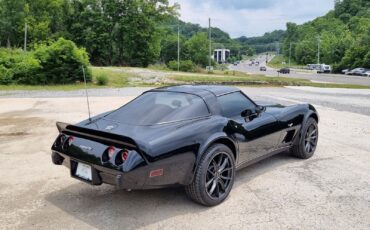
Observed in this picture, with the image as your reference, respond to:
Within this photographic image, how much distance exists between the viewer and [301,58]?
10250 centimetres

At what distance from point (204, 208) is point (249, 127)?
125 cm

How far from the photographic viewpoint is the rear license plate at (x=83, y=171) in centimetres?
366

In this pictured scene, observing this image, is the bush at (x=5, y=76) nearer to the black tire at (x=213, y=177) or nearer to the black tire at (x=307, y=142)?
the black tire at (x=307, y=142)

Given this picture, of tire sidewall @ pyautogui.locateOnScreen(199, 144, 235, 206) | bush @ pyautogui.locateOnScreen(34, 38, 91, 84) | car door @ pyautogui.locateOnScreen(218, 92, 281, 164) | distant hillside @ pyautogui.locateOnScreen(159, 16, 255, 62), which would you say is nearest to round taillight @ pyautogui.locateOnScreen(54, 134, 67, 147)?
tire sidewall @ pyautogui.locateOnScreen(199, 144, 235, 206)

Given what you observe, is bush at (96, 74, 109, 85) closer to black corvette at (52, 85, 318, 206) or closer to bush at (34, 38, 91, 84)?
bush at (34, 38, 91, 84)

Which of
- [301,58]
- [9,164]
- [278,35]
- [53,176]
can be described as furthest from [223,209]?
[278,35]

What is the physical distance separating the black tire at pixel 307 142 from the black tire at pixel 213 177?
6.15 ft

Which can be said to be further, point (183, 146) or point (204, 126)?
point (204, 126)

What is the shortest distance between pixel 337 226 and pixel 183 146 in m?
1.72

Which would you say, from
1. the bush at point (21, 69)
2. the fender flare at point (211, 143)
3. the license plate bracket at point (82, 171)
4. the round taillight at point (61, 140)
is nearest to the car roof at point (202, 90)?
the fender flare at point (211, 143)

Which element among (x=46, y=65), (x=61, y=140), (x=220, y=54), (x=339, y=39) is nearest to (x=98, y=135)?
(x=61, y=140)

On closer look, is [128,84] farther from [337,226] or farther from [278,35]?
[278,35]

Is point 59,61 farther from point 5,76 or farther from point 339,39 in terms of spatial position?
point 339,39

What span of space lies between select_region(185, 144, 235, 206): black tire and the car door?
0.94 feet
